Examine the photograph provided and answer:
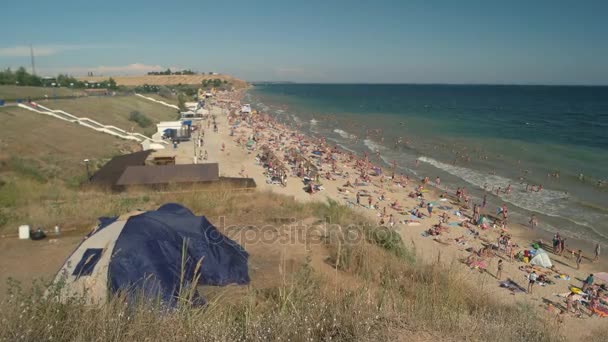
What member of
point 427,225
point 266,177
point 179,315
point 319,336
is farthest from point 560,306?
point 266,177

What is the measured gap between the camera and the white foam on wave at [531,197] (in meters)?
18.8

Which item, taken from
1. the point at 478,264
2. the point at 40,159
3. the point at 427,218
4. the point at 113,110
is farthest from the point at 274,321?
the point at 113,110

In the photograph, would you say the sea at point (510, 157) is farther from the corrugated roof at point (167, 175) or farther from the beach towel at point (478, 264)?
the corrugated roof at point (167, 175)

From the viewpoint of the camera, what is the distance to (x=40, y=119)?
26266 millimetres

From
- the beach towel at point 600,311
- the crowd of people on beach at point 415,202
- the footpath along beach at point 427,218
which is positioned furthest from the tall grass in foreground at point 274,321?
the crowd of people on beach at point 415,202

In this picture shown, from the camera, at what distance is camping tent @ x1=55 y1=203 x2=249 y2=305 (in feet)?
19.4

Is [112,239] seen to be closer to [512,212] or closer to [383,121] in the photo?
[512,212]

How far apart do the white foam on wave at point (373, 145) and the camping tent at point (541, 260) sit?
21401mm

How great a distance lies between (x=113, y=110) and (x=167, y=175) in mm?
27509

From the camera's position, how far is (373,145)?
122 feet

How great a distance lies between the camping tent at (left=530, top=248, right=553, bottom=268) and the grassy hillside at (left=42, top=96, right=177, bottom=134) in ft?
99.8

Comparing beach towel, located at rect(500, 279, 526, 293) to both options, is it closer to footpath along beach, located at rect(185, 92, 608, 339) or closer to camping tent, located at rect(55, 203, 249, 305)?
footpath along beach, located at rect(185, 92, 608, 339)

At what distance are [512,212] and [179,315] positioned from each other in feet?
64.9

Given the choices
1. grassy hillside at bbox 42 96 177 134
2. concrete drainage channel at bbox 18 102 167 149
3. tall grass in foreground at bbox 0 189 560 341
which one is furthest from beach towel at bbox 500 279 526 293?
grassy hillside at bbox 42 96 177 134
